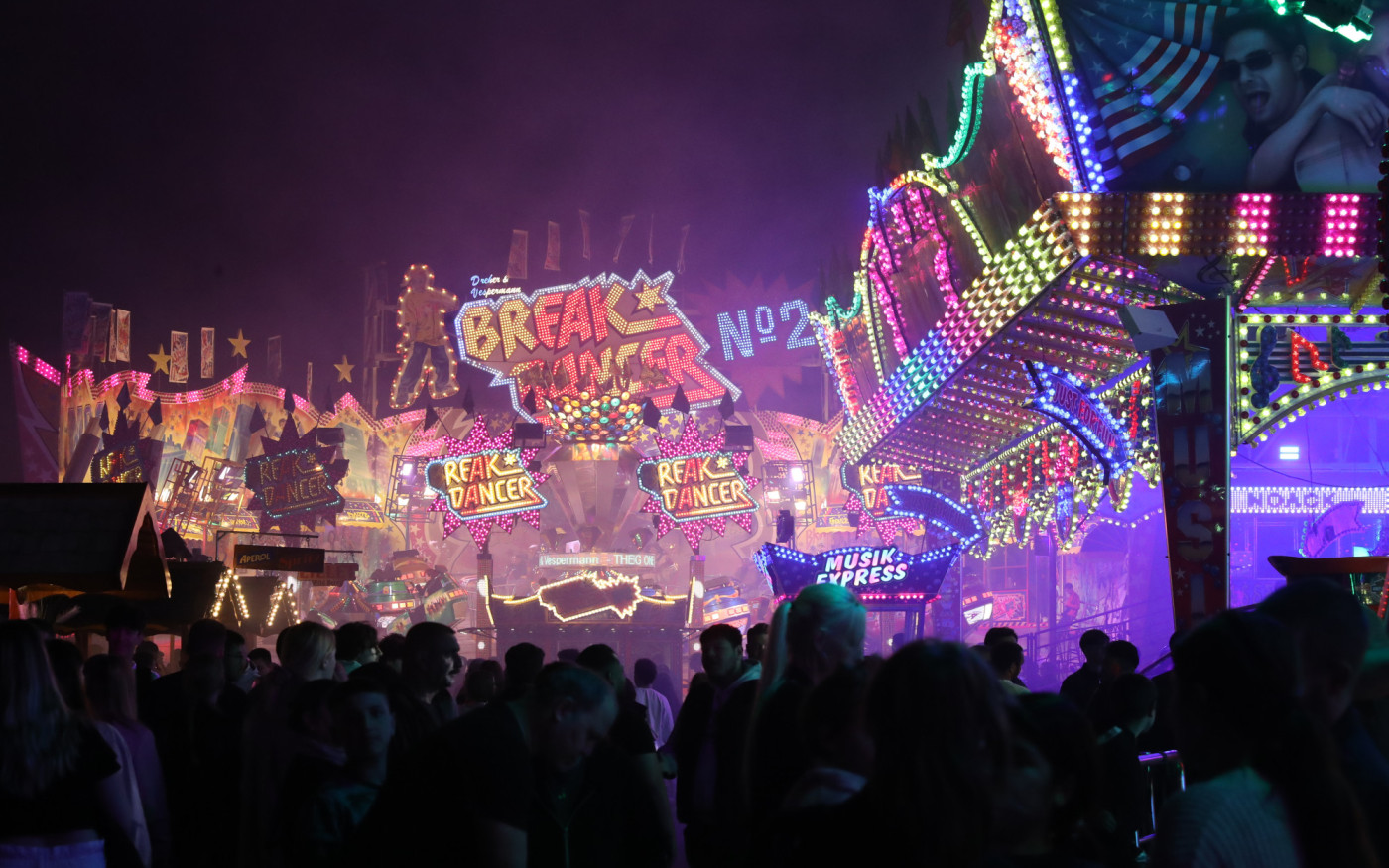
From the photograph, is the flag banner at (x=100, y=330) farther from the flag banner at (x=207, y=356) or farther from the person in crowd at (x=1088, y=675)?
the person in crowd at (x=1088, y=675)

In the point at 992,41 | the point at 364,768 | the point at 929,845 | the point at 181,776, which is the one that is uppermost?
the point at 992,41

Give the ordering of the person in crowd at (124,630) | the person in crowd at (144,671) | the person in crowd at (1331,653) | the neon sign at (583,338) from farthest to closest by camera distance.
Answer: the neon sign at (583,338)
the person in crowd at (124,630)
the person in crowd at (144,671)
the person in crowd at (1331,653)

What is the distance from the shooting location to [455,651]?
209 inches

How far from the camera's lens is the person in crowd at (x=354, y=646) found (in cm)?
700

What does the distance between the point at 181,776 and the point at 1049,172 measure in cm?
877

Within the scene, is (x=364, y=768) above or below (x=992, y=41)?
below

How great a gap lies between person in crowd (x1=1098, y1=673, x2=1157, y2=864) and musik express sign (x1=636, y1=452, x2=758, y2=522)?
27.0 m

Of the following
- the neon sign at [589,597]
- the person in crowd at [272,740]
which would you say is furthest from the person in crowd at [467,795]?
the neon sign at [589,597]

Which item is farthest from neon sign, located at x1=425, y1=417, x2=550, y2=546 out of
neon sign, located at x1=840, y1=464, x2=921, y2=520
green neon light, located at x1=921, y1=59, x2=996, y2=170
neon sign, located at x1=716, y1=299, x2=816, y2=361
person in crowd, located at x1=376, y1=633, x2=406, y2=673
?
neon sign, located at x1=716, y1=299, x2=816, y2=361

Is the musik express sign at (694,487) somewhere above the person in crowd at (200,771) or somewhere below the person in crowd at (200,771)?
above

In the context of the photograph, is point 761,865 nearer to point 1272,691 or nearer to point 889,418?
point 1272,691

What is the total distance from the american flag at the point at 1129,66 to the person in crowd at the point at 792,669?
7657 mm

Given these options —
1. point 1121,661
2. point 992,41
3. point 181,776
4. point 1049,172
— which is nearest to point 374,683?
point 181,776

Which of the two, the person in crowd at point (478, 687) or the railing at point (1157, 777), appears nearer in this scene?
the railing at point (1157, 777)
